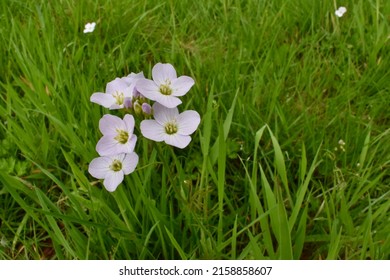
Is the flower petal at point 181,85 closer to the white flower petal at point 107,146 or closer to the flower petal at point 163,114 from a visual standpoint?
the flower petal at point 163,114

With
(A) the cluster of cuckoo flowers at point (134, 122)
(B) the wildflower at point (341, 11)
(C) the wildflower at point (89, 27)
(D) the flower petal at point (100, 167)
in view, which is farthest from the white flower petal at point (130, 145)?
(B) the wildflower at point (341, 11)

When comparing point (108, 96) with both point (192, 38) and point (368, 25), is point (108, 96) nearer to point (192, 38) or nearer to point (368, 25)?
point (192, 38)

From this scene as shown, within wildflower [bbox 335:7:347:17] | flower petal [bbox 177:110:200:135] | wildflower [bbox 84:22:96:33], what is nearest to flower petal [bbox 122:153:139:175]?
flower petal [bbox 177:110:200:135]

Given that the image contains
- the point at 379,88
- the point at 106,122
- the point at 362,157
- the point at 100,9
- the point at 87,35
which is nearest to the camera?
the point at 106,122

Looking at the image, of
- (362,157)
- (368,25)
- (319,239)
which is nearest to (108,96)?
(319,239)

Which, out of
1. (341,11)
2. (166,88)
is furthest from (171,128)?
(341,11)

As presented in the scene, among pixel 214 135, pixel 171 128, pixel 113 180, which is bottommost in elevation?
pixel 214 135

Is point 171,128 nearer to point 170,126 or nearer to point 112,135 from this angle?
point 170,126
